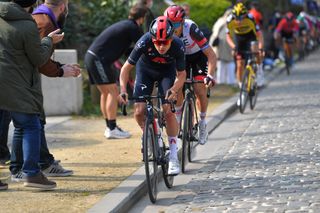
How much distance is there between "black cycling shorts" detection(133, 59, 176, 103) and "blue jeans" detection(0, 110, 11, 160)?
151 cm

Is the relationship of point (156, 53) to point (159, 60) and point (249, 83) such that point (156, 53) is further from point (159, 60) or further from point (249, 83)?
point (249, 83)

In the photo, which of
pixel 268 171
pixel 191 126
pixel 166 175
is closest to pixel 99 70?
pixel 191 126

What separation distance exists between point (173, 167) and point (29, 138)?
5.00ft

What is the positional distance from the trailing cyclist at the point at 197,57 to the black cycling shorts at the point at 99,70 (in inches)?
56.5

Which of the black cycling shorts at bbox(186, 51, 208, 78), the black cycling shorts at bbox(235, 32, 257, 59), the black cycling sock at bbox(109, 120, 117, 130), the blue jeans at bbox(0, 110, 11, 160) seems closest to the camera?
the blue jeans at bbox(0, 110, 11, 160)

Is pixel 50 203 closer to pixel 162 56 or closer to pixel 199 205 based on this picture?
pixel 199 205

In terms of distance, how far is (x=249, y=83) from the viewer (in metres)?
14.8

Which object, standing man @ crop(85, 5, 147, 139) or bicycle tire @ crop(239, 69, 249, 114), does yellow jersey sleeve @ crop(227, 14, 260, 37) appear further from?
standing man @ crop(85, 5, 147, 139)

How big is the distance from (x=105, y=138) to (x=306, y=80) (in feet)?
37.4

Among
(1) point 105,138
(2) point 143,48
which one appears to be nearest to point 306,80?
(1) point 105,138

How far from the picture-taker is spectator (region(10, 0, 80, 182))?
8.09 meters

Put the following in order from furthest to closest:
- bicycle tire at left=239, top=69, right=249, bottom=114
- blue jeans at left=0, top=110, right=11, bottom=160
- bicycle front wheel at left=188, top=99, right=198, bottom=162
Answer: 1. bicycle tire at left=239, top=69, right=249, bottom=114
2. bicycle front wheel at left=188, top=99, right=198, bottom=162
3. blue jeans at left=0, top=110, right=11, bottom=160

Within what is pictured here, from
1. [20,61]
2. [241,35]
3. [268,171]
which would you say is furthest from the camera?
[241,35]

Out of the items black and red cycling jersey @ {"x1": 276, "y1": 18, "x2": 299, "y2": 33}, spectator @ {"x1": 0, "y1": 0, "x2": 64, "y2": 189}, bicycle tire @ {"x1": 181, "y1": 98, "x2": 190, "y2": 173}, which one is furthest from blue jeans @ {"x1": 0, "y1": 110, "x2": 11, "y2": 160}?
black and red cycling jersey @ {"x1": 276, "y1": 18, "x2": 299, "y2": 33}
